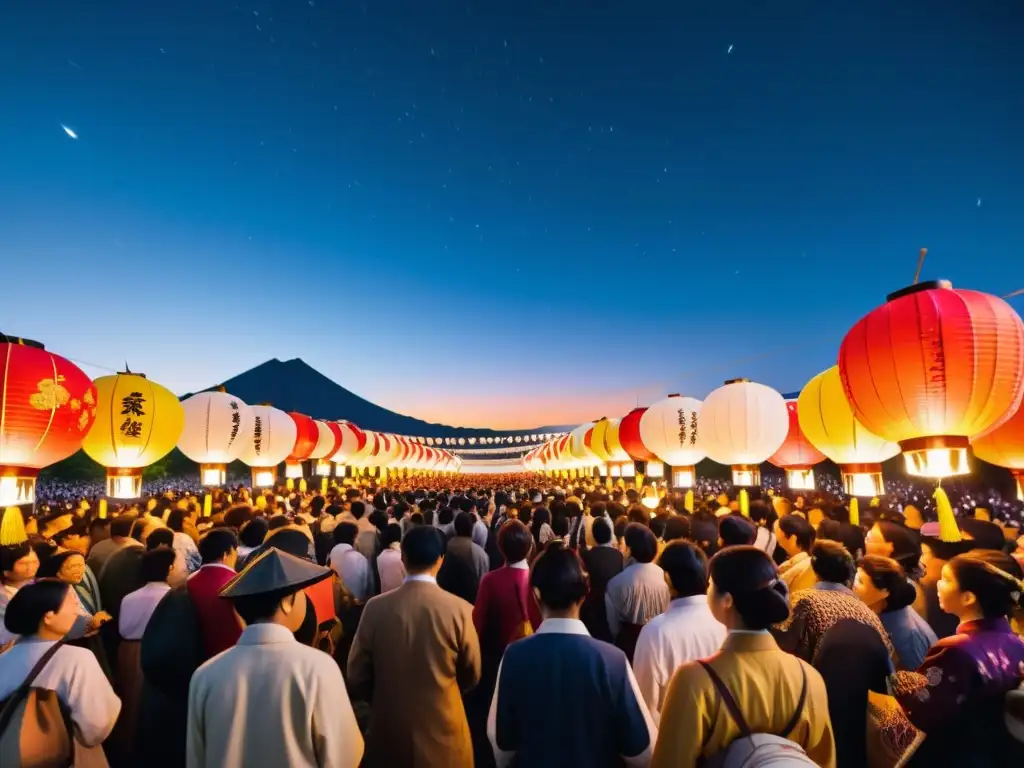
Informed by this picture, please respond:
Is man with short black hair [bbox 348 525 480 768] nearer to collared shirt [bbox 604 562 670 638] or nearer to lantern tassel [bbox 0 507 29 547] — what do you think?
collared shirt [bbox 604 562 670 638]

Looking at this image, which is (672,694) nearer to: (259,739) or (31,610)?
(259,739)

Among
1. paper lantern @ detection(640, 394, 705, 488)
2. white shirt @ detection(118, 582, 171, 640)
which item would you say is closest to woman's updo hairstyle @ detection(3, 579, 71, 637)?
white shirt @ detection(118, 582, 171, 640)

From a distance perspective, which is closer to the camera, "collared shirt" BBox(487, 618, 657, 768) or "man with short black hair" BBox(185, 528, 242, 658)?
"collared shirt" BBox(487, 618, 657, 768)

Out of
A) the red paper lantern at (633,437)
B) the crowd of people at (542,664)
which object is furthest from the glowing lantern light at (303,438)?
the crowd of people at (542,664)

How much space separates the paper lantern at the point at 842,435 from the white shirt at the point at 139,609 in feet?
20.8

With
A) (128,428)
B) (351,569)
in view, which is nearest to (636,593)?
(351,569)

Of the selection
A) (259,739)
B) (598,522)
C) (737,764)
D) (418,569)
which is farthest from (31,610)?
(598,522)

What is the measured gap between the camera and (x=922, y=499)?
15.0m

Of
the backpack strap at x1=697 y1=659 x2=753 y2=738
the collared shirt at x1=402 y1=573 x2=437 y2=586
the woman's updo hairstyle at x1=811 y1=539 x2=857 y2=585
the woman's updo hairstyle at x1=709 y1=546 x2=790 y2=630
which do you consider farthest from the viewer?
the woman's updo hairstyle at x1=811 y1=539 x2=857 y2=585

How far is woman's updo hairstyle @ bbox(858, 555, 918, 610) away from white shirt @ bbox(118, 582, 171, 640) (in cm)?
441

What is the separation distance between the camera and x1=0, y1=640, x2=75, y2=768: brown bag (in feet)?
7.46

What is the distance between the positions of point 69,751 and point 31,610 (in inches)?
24.7

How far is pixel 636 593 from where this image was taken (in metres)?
3.92

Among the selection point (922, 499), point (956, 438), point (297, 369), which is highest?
point (297, 369)
